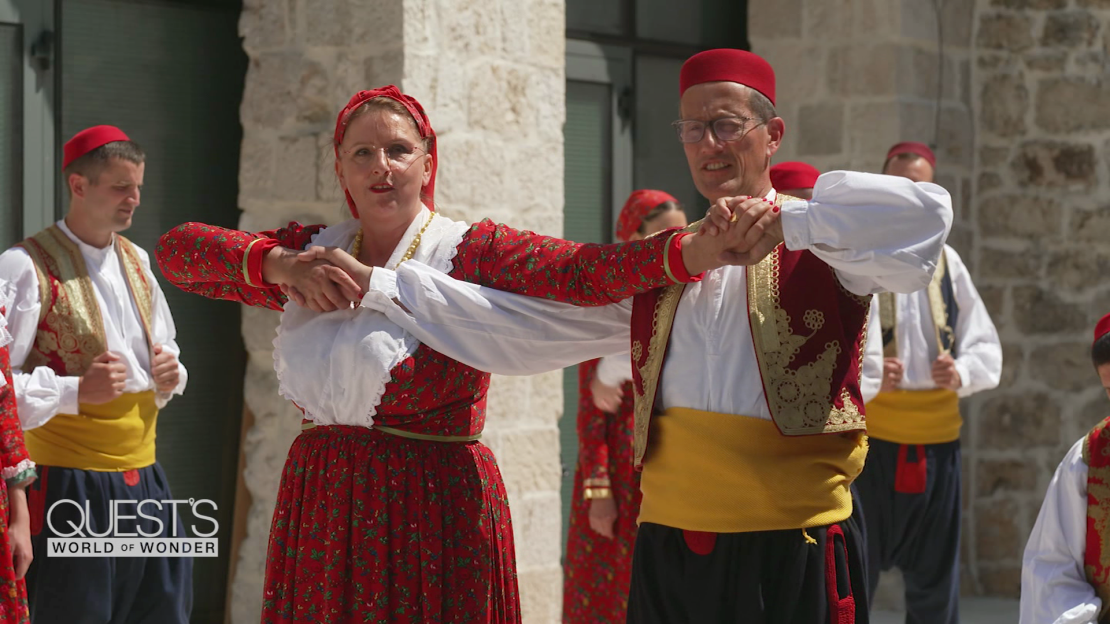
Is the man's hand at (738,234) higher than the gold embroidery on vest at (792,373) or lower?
higher

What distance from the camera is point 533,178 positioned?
502 cm

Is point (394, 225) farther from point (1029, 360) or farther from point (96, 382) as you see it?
point (1029, 360)

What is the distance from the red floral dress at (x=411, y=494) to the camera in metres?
2.84

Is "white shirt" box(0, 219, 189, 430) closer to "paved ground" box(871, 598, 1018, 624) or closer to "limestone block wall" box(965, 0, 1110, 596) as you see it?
"paved ground" box(871, 598, 1018, 624)

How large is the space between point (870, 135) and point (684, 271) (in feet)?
13.2

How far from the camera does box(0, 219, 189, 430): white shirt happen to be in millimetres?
3998

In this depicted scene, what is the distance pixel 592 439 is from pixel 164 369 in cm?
141

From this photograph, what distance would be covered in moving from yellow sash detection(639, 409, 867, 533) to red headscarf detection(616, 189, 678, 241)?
221 centimetres

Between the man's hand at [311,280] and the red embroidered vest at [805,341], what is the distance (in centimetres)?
67

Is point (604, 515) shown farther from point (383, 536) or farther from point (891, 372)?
point (383, 536)

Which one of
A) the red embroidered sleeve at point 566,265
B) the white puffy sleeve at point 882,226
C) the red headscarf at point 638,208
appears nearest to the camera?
the white puffy sleeve at point 882,226

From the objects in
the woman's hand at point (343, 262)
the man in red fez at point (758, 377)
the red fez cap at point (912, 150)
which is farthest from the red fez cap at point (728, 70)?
the red fez cap at point (912, 150)

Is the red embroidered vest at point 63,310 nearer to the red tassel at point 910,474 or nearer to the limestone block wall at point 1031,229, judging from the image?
the red tassel at point 910,474

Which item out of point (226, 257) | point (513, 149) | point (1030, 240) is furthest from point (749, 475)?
point (1030, 240)
